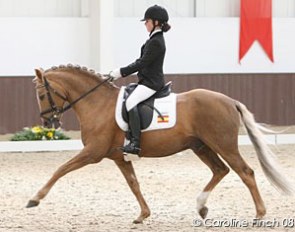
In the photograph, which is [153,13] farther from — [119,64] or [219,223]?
[119,64]

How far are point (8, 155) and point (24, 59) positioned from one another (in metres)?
3.16

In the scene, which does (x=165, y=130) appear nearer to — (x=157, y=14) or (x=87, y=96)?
(x=87, y=96)

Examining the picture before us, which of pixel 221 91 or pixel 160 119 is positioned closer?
pixel 160 119

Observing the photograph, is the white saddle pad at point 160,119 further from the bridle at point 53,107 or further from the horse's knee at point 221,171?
the horse's knee at point 221,171

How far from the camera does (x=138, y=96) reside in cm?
736

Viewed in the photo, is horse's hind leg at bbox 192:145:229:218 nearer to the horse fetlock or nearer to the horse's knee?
the horse's knee

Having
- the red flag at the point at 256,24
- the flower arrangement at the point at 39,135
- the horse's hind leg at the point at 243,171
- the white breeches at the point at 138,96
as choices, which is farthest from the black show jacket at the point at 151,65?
the red flag at the point at 256,24

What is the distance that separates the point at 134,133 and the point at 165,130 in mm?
281

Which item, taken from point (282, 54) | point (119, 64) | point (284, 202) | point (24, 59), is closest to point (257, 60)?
point (282, 54)

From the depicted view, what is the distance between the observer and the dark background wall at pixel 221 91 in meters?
15.6

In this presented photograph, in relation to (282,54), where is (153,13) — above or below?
above

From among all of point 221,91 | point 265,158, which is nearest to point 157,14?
point 265,158

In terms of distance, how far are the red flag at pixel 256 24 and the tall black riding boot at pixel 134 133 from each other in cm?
1029

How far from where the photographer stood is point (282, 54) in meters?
17.8
